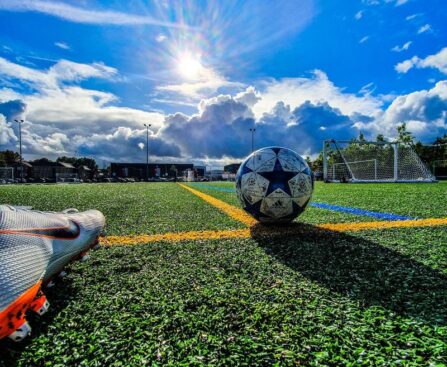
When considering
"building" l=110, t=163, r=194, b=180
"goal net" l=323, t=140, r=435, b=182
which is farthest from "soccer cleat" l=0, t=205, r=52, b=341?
"building" l=110, t=163, r=194, b=180

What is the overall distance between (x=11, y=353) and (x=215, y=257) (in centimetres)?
156

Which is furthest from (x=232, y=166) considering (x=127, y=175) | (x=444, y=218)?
(x=444, y=218)

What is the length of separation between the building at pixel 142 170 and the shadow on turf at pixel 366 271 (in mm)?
86276

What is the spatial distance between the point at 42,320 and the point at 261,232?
100 inches

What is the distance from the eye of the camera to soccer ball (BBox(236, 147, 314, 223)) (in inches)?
145

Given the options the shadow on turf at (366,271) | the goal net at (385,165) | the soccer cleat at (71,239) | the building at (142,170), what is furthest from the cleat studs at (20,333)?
the building at (142,170)

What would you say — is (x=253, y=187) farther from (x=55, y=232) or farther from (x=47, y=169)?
(x=47, y=169)

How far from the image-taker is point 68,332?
1.42 metres

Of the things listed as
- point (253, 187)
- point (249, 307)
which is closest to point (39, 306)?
point (249, 307)

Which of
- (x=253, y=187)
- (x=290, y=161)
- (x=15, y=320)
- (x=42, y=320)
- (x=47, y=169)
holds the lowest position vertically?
(x=42, y=320)

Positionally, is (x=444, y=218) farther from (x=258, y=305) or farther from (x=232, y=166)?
(x=232, y=166)

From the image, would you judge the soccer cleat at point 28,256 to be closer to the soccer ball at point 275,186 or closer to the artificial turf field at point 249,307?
the artificial turf field at point 249,307

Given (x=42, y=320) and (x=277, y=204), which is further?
(x=277, y=204)

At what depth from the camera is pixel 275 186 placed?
3.67 metres
